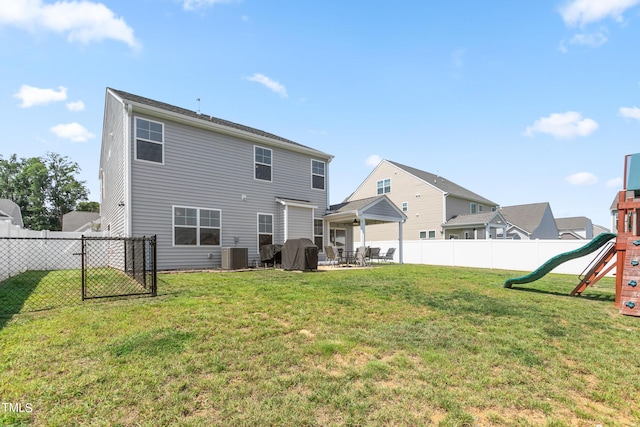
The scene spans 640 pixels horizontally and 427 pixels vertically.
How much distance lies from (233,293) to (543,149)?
57.1ft

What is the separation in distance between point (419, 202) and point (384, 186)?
352 cm

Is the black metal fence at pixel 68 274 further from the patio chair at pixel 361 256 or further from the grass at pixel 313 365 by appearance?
the patio chair at pixel 361 256

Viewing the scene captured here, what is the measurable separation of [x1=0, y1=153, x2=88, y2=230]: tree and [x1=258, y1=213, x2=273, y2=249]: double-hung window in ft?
140

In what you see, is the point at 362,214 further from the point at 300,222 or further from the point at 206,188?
the point at 206,188

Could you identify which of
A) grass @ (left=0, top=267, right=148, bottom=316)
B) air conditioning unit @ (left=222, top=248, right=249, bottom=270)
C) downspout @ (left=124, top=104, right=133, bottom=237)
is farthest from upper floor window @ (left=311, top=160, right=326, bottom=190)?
grass @ (left=0, top=267, right=148, bottom=316)

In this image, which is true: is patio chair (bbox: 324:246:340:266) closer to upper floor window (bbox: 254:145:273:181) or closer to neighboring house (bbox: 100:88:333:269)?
neighboring house (bbox: 100:88:333:269)

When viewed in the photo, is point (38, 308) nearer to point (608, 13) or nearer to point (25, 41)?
point (25, 41)

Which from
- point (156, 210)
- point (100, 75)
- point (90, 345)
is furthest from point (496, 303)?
point (100, 75)

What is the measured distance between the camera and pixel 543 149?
15797 mm

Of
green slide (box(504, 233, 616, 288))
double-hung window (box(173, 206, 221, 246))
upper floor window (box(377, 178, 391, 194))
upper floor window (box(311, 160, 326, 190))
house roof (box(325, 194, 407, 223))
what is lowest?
green slide (box(504, 233, 616, 288))

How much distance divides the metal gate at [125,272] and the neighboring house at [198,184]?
1136 millimetres

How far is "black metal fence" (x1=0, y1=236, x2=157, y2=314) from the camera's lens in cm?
552

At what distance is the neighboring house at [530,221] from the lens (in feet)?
94.1

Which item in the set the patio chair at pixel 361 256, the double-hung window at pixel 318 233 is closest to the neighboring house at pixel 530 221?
the patio chair at pixel 361 256
